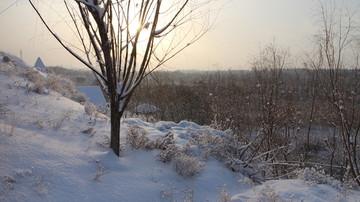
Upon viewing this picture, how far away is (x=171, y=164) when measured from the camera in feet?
12.4

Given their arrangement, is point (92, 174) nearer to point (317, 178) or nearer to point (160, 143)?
point (160, 143)

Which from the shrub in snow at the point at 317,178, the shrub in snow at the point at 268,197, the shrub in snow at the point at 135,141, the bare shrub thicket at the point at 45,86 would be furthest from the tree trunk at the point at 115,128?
the bare shrub thicket at the point at 45,86

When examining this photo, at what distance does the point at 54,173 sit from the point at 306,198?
266 centimetres

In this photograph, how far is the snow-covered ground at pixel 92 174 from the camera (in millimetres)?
2619

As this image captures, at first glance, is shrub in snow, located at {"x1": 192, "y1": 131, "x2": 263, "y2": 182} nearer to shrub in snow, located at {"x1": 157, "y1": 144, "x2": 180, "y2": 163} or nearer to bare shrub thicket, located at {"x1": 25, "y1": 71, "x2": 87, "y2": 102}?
shrub in snow, located at {"x1": 157, "y1": 144, "x2": 180, "y2": 163}

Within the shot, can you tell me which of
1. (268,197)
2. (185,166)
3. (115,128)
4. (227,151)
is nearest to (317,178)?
(268,197)

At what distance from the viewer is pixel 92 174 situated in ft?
9.84

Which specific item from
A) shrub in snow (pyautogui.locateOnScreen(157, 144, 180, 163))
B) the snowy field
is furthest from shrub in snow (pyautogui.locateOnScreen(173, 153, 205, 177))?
the snowy field

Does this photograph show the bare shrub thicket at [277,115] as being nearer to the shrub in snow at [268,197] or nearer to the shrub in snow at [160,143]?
the shrub in snow at [160,143]

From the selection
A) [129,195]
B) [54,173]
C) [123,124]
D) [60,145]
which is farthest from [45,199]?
[123,124]

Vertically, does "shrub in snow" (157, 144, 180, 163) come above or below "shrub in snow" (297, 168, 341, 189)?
above

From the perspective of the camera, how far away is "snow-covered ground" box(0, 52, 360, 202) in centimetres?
262

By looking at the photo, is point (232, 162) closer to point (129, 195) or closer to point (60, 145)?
point (129, 195)

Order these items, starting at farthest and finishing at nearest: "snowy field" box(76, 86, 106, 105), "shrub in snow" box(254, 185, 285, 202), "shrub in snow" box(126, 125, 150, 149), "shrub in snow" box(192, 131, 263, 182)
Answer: "snowy field" box(76, 86, 106, 105) → "shrub in snow" box(192, 131, 263, 182) → "shrub in snow" box(126, 125, 150, 149) → "shrub in snow" box(254, 185, 285, 202)
